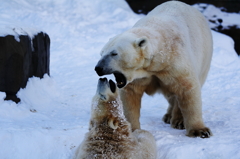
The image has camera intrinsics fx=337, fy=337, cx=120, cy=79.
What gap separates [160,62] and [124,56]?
0.43 meters

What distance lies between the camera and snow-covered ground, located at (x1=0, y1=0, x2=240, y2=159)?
139 inches

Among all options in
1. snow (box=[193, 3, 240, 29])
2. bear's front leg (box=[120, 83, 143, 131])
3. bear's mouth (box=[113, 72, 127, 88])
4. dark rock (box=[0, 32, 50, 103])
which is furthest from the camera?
Answer: snow (box=[193, 3, 240, 29])

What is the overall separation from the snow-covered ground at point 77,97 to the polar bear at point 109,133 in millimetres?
434

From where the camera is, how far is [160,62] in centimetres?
348

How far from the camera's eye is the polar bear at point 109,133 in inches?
115

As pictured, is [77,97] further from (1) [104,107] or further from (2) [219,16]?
(2) [219,16]

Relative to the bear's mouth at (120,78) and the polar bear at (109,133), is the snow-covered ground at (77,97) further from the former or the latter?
the bear's mouth at (120,78)

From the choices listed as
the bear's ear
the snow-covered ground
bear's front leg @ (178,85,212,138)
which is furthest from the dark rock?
bear's front leg @ (178,85,212,138)

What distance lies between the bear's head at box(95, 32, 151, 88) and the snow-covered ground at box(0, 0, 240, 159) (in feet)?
2.80

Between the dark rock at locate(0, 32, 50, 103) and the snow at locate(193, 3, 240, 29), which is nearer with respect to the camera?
the dark rock at locate(0, 32, 50, 103)

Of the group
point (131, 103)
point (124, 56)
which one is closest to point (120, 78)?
point (124, 56)

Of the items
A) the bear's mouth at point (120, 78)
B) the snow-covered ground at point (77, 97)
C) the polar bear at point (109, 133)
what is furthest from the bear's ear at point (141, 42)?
the snow-covered ground at point (77, 97)

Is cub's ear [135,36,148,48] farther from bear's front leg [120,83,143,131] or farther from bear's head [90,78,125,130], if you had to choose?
bear's front leg [120,83,143,131]

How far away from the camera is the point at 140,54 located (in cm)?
334
